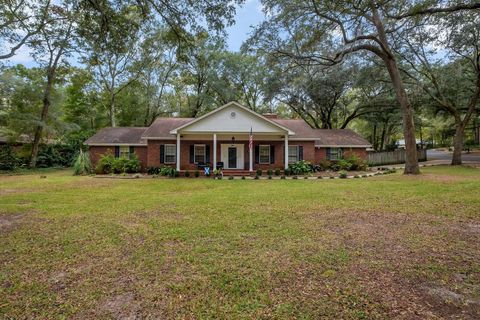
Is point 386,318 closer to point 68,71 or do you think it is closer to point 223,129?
point 223,129

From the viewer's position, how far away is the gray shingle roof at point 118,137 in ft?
64.4

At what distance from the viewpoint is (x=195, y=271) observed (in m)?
3.52

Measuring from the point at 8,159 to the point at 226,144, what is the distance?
1718cm

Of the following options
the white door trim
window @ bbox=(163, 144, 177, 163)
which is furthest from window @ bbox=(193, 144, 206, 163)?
window @ bbox=(163, 144, 177, 163)

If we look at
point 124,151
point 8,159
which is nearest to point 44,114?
point 8,159

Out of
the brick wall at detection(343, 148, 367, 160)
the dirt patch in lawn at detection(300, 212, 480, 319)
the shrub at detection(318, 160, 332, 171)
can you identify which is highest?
the brick wall at detection(343, 148, 367, 160)

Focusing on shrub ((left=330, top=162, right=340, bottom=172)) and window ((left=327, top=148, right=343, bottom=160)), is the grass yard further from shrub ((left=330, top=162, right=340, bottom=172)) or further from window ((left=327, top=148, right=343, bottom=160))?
window ((left=327, top=148, right=343, bottom=160))

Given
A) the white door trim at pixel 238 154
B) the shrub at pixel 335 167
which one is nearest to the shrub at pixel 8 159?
the white door trim at pixel 238 154

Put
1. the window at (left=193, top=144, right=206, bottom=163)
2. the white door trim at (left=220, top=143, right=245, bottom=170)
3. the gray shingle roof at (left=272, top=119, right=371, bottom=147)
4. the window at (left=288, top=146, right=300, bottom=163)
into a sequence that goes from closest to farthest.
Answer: the window at (left=193, top=144, right=206, bottom=163), the white door trim at (left=220, top=143, right=245, bottom=170), the window at (left=288, top=146, right=300, bottom=163), the gray shingle roof at (left=272, top=119, right=371, bottom=147)

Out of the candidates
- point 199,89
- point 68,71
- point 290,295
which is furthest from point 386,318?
point 199,89

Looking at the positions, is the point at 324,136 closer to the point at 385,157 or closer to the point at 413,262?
the point at 385,157

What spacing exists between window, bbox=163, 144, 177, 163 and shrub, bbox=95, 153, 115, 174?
3.69 m

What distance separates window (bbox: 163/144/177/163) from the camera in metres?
18.8

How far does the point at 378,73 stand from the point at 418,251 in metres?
20.3
